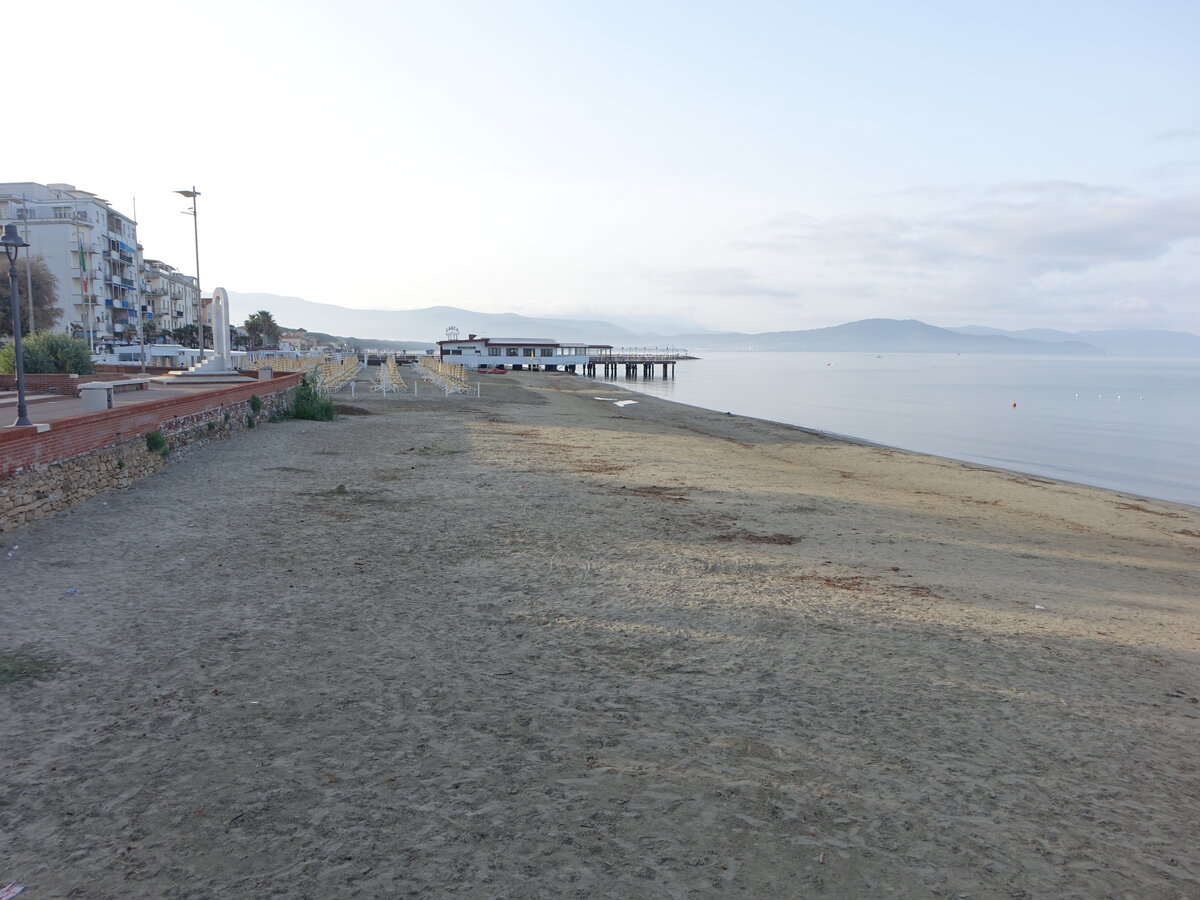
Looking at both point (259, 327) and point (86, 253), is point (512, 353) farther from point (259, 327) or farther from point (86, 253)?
point (86, 253)

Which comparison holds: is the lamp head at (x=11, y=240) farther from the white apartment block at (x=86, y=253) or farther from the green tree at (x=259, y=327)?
the green tree at (x=259, y=327)

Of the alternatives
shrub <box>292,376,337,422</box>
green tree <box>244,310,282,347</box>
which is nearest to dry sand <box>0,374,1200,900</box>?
shrub <box>292,376,337,422</box>

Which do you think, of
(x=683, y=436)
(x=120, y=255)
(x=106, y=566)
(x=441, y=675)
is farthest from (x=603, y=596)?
(x=120, y=255)

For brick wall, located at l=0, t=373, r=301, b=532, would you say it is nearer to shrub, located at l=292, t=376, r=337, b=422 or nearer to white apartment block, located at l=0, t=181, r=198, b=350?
shrub, located at l=292, t=376, r=337, b=422

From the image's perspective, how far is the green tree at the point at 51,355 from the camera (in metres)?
19.9

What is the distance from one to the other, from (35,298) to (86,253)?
45.8ft

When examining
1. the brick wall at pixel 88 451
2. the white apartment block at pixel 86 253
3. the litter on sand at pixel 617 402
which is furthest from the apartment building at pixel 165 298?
the brick wall at pixel 88 451

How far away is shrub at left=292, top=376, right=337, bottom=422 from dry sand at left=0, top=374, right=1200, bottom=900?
1182 cm

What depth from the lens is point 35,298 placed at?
147ft

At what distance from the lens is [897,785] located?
3.85 meters

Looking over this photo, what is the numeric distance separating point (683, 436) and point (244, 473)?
14.2 metres

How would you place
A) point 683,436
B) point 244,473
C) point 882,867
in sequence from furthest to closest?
point 683,436, point 244,473, point 882,867

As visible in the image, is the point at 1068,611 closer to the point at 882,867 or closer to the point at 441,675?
the point at 882,867

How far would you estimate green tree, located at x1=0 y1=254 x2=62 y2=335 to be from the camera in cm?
4106
